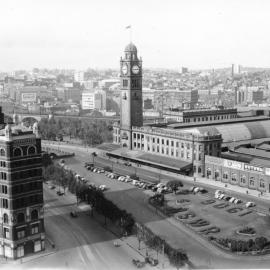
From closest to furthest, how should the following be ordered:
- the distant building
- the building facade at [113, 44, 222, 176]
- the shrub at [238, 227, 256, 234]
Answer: the shrub at [238, 227, 256, 234] → the building facade at [113, 44, 222, 176] → the distant building

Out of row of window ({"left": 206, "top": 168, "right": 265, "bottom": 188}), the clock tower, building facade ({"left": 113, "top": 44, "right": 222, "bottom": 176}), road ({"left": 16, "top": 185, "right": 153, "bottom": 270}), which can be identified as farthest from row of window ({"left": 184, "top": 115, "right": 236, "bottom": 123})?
road ({"left": 16, "top": 185, "right": 153, "bottom": 270})

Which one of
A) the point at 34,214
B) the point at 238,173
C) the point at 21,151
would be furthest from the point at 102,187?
the point at 21,151

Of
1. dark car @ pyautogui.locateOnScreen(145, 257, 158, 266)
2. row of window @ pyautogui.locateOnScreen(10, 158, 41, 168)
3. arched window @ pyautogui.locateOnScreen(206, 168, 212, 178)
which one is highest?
row of window @ pyautogui.locateOnScreen(10, 158, 41, 168)

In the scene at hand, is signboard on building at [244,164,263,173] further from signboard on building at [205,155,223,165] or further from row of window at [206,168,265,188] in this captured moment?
signboard on building at [205,155,223,165]

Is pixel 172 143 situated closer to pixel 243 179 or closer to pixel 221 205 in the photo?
pixel 243 179

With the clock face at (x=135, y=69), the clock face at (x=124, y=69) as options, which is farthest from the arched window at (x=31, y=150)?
the clock face at (x=124, y=69)

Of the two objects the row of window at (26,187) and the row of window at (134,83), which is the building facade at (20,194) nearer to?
the row of window at (26,187)

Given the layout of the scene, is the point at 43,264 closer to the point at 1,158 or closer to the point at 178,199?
the point at 1,158
